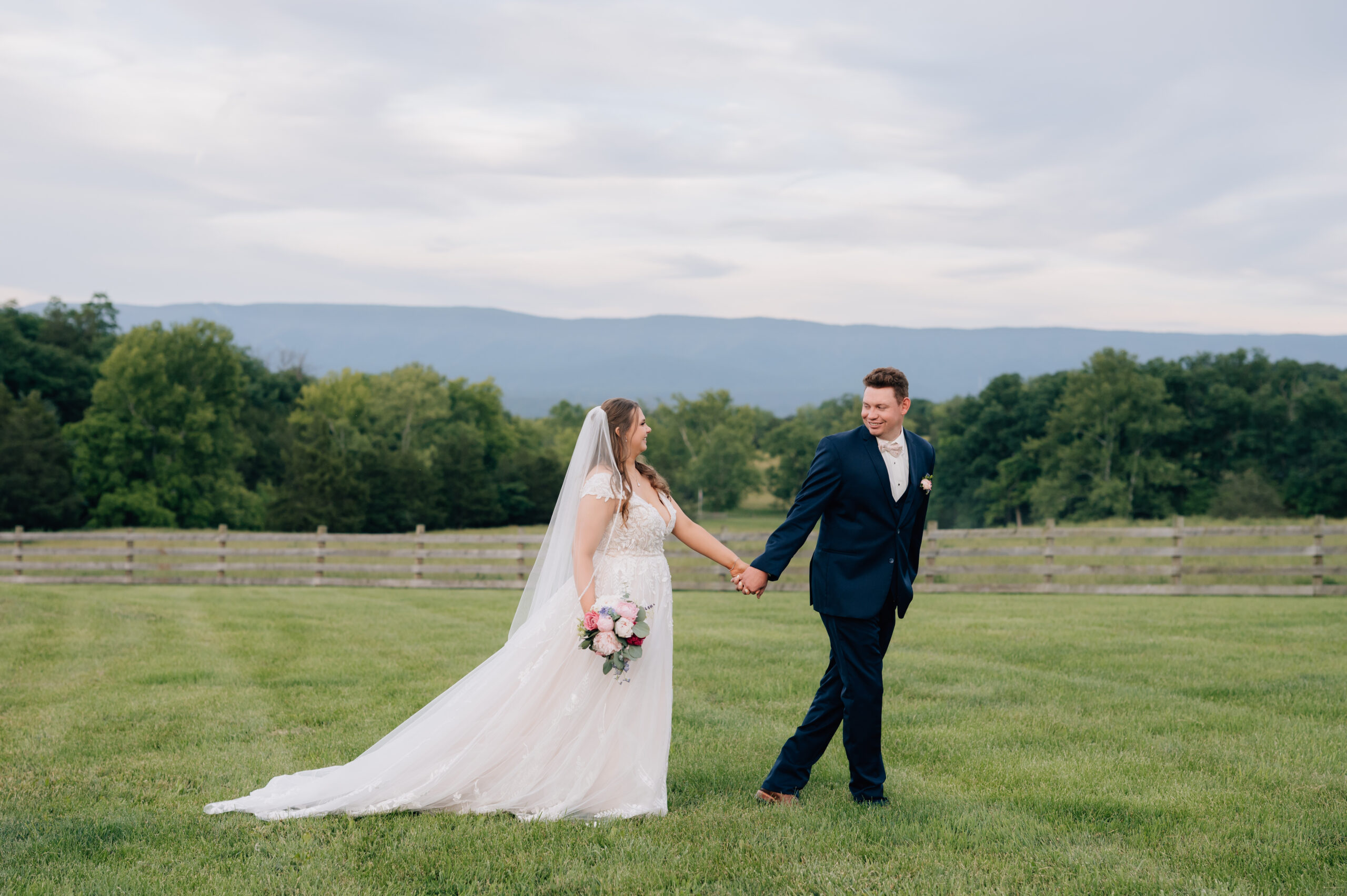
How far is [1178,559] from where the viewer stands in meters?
16.0

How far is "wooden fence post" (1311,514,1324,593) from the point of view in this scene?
A: 50.3 ft

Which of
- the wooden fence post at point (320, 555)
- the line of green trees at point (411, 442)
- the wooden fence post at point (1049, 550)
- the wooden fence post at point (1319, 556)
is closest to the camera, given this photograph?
the wooden fence post at point (1319, 556)

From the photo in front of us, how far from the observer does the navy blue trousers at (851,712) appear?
493 cm

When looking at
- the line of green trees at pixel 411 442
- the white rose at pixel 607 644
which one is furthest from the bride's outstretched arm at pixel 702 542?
the line of green trees at pixel 411 442

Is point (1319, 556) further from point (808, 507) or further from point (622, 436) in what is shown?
point (622, 436)

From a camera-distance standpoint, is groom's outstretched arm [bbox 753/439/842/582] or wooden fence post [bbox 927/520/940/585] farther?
wooden fence post [bbox 927/520/940/585]

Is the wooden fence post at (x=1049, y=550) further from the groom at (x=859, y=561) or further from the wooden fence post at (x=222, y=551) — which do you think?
the wooden fence post at (x=222, y=551)

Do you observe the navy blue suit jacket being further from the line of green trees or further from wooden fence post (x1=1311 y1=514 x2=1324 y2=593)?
the line of green trees

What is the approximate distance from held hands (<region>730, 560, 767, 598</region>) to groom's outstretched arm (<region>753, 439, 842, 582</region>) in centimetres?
14

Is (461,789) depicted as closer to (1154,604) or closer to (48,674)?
(48,674)

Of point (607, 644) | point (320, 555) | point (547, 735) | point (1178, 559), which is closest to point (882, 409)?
point (607, 644)

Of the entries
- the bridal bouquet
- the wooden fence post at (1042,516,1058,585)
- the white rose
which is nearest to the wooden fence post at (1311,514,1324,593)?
Result: the wooden fence post at (1042,516,1058,585)

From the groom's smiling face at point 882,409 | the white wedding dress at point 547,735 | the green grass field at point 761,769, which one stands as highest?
the groom's smiling face at point 882,409

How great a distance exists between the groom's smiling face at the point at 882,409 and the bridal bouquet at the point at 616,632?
5.09 ft
